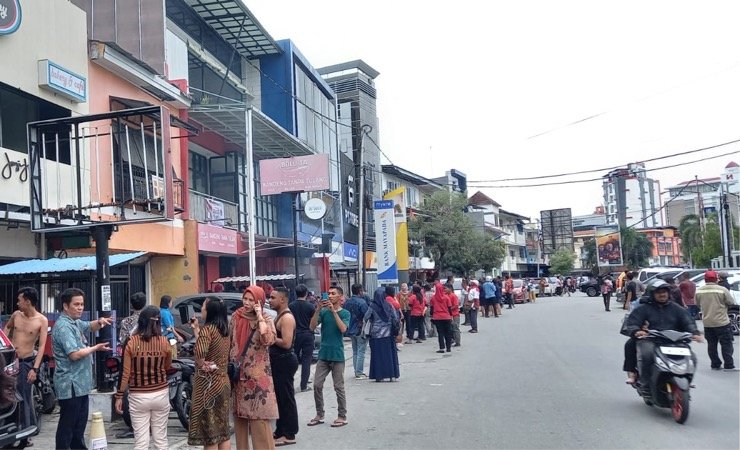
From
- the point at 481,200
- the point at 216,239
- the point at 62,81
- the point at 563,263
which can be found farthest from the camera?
the point at 563,263

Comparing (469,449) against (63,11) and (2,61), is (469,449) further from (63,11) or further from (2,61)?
(63,11)

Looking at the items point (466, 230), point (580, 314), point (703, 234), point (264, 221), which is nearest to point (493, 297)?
point (580, 314)

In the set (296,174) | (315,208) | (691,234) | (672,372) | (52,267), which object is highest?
(296,174)

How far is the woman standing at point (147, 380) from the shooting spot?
556cm

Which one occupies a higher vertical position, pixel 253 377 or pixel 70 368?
pixel 70 368

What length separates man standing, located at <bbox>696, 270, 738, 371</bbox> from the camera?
1109 cm

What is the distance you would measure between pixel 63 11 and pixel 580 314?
71.1 ft

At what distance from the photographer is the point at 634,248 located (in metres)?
72.6

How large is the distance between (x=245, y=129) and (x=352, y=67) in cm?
2058

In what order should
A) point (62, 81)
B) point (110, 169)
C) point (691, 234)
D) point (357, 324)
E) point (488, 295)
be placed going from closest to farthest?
point (357, 324) → point (62, 81) → point (110, 169) → point (488, 295) → point (691, 234)

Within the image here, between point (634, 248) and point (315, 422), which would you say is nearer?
point (315, 422)

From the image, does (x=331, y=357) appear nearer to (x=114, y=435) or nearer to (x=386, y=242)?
(x=114, y=435)

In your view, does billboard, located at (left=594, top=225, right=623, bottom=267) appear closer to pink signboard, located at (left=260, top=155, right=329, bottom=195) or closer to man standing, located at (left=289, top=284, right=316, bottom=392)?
pink signboard, located at (left=260, top=155, right=329, bottom=195)

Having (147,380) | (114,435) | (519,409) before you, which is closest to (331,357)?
(519,409)
